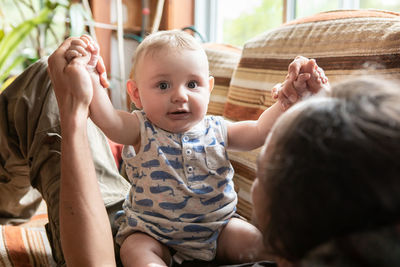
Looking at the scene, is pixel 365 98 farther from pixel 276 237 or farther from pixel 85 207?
pixel 85 207

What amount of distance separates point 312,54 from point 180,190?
54cm

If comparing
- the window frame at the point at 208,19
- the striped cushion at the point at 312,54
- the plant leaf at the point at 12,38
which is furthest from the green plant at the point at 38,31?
the striped cushion at the point at 312,54

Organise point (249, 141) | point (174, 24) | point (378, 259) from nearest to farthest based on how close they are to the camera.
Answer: point (378, 259)
point (249, 141)
point (174, 24)

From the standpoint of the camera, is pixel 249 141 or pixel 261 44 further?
pixel 261 44

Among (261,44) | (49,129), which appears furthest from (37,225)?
(261,44)

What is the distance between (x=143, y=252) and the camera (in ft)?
3.04

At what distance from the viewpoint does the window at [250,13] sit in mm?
2367

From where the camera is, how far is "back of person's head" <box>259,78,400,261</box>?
423mm

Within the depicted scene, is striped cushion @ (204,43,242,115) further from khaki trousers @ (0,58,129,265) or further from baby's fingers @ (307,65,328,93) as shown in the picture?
baby's fingers @ (307,65,328,93)

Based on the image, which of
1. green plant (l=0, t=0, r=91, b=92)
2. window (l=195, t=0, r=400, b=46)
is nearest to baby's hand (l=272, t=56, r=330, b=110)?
window (l=195, t=0, r=400, b=46)

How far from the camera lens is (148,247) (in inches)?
37.1

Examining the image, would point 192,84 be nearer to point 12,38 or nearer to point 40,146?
point 40,146

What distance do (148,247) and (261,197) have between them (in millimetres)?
473

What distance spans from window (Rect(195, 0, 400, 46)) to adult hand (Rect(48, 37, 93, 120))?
174 centimetres
